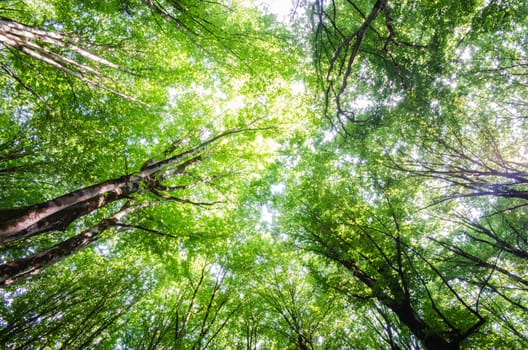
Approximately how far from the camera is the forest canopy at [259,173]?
15.9 feet

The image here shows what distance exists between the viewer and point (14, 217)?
2.75 metres

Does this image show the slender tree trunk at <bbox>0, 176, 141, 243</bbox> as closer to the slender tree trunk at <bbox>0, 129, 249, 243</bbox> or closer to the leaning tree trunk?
the slender tree trunk at <bbox>0, 129, 249, 243</bbox>

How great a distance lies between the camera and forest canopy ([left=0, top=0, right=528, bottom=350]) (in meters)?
4.86

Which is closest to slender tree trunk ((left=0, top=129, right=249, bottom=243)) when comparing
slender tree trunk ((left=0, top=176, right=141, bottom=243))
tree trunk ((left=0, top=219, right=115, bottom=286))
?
slender tree trunk ((left=0, top=176, right=141, bottom=243))

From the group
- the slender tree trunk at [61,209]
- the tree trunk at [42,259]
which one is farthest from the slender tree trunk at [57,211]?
the tree trunk at [42,259]

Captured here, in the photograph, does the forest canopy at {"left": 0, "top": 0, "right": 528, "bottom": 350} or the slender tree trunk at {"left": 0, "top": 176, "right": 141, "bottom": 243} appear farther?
the forest canopy at {"left": 0, "top": 0, "right": 528, "bottom": 350}

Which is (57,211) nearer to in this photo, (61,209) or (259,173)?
(61,209)

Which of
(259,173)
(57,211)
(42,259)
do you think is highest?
(259,173)

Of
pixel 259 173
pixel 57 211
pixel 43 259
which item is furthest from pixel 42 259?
pixel 259 173

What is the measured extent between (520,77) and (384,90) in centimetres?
320

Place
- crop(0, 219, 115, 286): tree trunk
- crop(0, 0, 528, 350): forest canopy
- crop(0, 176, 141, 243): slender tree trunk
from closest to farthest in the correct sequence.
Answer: crop(0, 176, 141, 243): slender tree trunk < crop(0, 219, 115, 286): tree trunk < crop(0, 0, 528, 350): forest canopy

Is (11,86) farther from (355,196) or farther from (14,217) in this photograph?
(355,196)

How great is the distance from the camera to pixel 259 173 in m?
9.40

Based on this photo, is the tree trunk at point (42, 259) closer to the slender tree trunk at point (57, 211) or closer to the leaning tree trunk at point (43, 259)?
the leaning tree trunk at point (43, 259)
